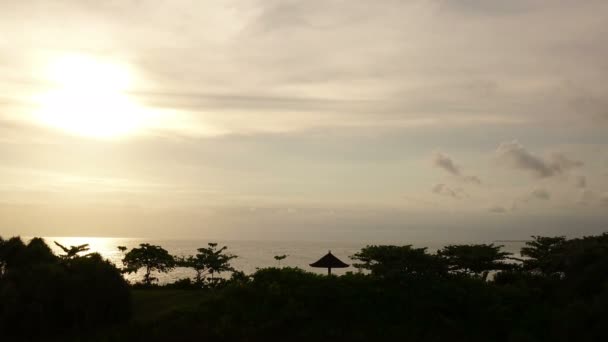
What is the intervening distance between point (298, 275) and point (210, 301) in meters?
4.96

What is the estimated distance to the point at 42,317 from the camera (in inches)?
1008

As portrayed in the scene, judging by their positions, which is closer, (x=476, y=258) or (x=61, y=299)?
(x=61, y=299)

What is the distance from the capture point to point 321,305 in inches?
1056

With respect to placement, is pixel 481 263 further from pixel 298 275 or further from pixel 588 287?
pixel 298 275

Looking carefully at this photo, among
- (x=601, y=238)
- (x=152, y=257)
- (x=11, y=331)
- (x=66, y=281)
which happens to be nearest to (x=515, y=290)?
(x=601, y=238)

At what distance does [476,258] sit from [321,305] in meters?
13.3

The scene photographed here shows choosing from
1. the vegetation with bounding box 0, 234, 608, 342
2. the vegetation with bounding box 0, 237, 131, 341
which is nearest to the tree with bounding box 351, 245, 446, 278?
the vegetation with bounding box 0, 234, 608, 342

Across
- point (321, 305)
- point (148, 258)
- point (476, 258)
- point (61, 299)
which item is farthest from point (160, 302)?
point (476, 258)

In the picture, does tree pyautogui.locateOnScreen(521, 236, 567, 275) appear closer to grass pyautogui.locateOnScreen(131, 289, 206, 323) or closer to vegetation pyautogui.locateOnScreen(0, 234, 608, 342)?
vegetation pyautogui.locateOnScreen(0, 234, 608, 342)

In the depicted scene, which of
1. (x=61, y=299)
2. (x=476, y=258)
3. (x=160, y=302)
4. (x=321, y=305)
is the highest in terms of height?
(x=476, y=258)

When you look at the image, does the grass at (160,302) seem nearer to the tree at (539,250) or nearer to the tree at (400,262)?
the tree at (400,262)

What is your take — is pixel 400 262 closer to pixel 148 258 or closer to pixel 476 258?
pixel 476 258

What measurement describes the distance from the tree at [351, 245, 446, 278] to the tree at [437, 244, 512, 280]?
460 centimetres

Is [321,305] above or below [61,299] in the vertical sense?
below
